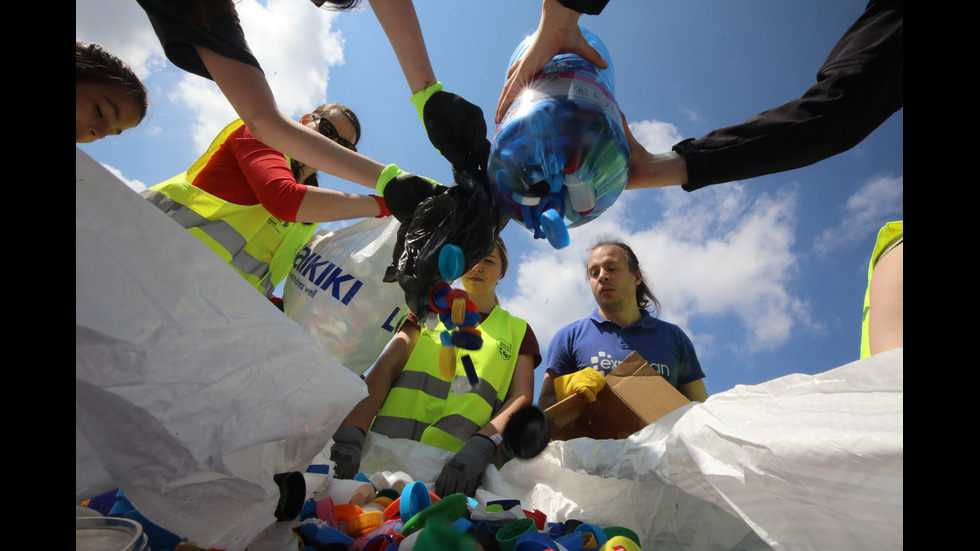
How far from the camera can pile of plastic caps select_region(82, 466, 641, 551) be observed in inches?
32.1

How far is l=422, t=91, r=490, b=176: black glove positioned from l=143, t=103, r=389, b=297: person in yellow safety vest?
0.48 meters

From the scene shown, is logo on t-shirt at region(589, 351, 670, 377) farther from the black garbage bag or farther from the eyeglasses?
the eyeglasses

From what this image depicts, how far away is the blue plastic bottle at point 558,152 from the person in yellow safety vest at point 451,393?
30.2 inches

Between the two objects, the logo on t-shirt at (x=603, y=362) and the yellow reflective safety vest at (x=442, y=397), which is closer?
the yellow reflective safety vest at (x=442, y=397)

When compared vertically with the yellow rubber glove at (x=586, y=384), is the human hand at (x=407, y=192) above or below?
above

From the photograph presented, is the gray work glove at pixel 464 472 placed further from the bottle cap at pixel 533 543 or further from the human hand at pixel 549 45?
the human hand at pixel 549 45

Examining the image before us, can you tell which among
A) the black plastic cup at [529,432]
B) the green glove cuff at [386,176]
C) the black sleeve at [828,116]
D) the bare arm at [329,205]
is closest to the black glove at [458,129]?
the green glove cuff at [386,176]

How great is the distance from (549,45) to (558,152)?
0.33 meters

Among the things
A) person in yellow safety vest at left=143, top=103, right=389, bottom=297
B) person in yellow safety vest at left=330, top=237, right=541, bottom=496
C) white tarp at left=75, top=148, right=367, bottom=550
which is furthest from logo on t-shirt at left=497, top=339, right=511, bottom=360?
white tarp at left=75, top=148, right=367, bottom=550

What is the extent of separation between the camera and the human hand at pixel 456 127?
1156 mm

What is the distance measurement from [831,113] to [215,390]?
1.38m

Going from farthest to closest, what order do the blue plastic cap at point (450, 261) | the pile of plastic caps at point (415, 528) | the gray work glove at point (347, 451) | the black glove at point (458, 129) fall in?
the gray work glove at point (347, 451), the black glove at point (458, 129), the blue plastic cap at point (450, 261), the pile of plastic caps at point (415, 528)
